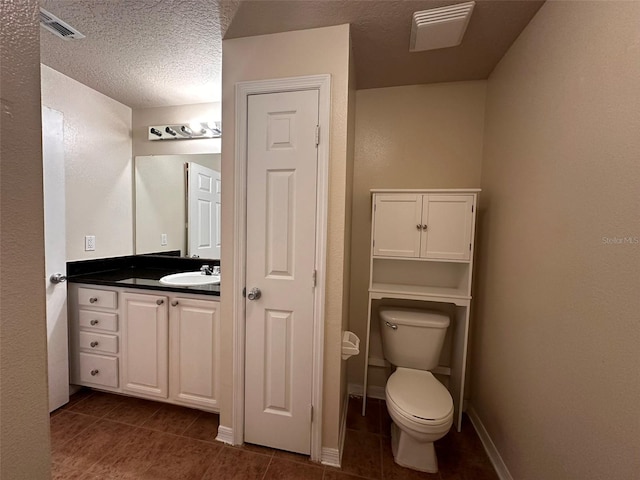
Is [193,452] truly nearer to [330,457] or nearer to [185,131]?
[330,457]

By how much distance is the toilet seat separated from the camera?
54.3 inches

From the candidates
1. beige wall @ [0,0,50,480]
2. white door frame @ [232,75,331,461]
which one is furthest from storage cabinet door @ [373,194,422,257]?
beige wall @ [0,0,50,480]

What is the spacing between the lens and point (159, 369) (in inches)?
73.1

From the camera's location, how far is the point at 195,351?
1.78 m

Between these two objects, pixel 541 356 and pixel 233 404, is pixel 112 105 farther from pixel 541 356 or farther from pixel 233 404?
pixel 541 356

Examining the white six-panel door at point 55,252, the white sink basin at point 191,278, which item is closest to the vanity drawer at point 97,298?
the white six-panel door at point 55,252

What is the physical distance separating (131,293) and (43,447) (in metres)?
1.55

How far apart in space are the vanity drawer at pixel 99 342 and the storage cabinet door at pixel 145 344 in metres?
0.09

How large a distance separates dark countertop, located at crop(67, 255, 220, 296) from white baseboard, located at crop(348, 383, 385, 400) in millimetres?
1303

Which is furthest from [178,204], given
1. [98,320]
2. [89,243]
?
[98,320]

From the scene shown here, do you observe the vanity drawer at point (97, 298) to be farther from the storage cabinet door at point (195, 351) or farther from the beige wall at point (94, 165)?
the storage cabinet door at point (195, 351)

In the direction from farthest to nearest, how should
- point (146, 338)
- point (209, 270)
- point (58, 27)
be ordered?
1. point (209, 270)
2. point (146, 338)
3. point (58, 27)

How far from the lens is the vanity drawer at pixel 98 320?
1923 millimetres

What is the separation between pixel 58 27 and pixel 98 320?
5.95ft
